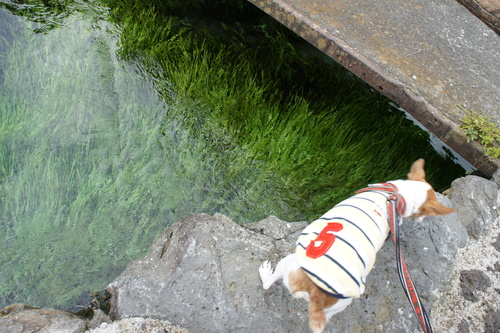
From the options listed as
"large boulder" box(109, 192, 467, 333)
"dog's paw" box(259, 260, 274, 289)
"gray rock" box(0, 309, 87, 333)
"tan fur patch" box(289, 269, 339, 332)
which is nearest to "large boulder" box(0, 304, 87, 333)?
"gray rock" box(0, 309, 87, 333)

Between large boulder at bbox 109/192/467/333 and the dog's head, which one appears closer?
large boulder at bbox 109/192/467/333

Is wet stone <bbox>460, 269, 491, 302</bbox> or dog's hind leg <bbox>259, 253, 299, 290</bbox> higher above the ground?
wet stone <bbox>460, 269, 491, 302</bbox>

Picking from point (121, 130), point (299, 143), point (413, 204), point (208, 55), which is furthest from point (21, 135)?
point (413, 204)

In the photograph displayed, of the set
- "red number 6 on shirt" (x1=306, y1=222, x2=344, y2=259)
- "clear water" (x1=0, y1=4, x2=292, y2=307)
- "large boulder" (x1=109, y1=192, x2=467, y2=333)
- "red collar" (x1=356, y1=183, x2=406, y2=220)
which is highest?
"red collar" (x1=356, y1=183, x2=406, y2=220)

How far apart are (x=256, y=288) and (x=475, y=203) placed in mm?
1301

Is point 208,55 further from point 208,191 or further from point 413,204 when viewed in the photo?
point 413,204

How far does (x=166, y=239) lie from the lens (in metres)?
1.71

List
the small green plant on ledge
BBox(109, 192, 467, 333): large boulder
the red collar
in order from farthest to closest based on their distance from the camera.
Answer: the small green plant on ledge, the red collar, BBox(109, 192, 467, 333): large boulder

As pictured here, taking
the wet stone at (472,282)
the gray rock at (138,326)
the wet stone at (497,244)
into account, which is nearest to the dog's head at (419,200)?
the wet stone at (472,282)

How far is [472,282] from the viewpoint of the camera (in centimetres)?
172

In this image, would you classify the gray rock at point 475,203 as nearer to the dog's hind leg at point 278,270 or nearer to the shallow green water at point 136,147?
the shallow green water at point 136,147

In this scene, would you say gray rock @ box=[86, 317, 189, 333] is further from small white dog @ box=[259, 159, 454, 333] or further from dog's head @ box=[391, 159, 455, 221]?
dog's head @ box=[391, 159, 455, 221]

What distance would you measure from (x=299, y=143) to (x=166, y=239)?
1170 mm

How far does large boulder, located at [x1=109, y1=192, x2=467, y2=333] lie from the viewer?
4.83ft
